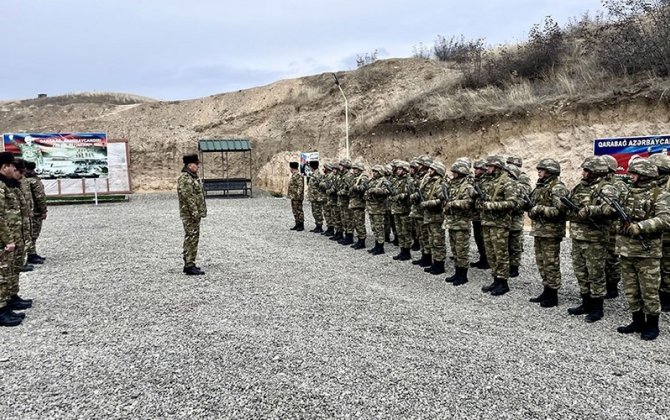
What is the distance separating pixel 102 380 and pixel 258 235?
8.98 meters

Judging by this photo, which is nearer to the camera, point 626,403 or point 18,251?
point 626,403

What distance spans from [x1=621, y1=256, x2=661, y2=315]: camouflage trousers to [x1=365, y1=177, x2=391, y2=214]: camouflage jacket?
5503 mm

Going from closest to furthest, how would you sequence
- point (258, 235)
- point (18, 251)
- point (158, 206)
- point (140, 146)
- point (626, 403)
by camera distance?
point (626, 403), point (18, 251), point (258, 235), point (158, 206), point (140, 146)

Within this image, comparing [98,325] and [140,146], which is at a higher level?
[140,146]

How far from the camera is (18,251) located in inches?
266

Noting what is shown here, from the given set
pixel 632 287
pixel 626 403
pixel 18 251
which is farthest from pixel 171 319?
pixel 632 287

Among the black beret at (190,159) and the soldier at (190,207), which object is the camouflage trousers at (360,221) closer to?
the soldier at (190,207)

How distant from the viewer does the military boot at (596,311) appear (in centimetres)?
602

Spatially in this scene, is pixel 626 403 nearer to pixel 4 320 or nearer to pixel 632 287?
pixel 632 287

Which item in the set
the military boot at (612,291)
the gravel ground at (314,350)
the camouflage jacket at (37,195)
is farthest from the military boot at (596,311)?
the camouflage jacket at (37,195)

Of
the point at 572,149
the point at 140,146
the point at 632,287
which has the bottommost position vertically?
the point at 632,287

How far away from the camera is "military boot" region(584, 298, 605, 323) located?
6020 millimetres

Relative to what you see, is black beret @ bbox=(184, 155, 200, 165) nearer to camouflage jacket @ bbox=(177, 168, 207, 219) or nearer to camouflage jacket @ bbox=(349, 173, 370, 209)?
camouflage jacket @ bbox=(177, 168, 207, 219)

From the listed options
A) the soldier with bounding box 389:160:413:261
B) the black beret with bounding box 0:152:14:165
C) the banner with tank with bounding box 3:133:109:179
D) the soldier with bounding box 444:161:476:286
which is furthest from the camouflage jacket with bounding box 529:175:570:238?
the banner with tank with bounding box 3:133:109:179
